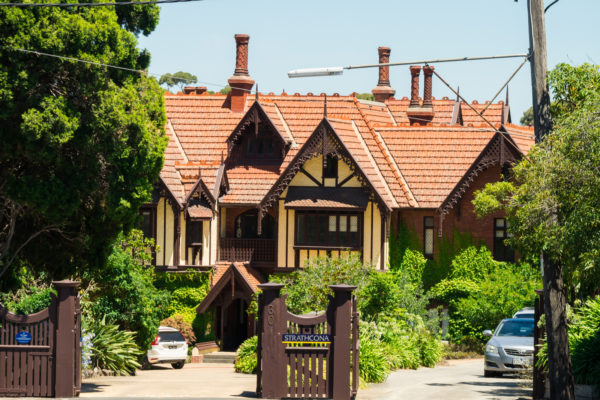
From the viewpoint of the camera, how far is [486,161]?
4238cm

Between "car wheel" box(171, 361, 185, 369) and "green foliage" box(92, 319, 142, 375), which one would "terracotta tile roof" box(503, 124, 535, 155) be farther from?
"green foliage" box(92, 319, 142, 375)

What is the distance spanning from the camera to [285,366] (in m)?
22.3

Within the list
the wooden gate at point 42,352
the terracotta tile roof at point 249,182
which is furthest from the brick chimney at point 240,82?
the wooden gate at point 42,352

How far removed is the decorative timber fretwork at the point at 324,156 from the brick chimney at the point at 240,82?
251 inches

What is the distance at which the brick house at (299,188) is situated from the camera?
42.1 metres

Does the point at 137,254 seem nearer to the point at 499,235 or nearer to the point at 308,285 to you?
the point at 308,285

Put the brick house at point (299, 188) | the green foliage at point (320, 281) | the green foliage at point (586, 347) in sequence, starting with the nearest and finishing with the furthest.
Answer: the green foliage at point (586, 347)
the green foliage at point (320, 281)
the brick house at point (299, 188)

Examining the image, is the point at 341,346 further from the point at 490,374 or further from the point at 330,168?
the point at 330,168

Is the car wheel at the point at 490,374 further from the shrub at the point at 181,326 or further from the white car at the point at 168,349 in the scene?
the shrub at the point at 181,326

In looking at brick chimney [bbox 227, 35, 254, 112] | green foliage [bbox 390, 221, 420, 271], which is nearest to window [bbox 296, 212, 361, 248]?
green foliage [bbox 390, 221, 420, 271]

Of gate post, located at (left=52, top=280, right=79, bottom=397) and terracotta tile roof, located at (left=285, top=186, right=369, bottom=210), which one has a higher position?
terracotta tile roof, located at (left=285, top=186, right=369, bottom=210)

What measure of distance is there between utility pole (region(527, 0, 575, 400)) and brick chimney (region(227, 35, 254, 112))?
27.5 m

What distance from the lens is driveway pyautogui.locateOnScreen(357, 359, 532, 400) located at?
23.9 m

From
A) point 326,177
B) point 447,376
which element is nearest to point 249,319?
point 326,177
